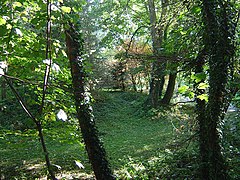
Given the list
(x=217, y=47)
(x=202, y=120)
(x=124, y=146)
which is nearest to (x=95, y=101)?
(x=202, y=120)

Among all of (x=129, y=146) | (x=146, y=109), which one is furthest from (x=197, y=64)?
(x=146, y=109)

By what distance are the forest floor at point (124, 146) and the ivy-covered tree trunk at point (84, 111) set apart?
0.29 meters

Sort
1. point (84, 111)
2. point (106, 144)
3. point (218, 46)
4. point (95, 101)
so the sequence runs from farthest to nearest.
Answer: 1. point (106, 144)
2. point (95, 101)
3. point (84, 111)
4. point (218, 46)

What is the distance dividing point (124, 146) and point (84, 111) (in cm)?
406

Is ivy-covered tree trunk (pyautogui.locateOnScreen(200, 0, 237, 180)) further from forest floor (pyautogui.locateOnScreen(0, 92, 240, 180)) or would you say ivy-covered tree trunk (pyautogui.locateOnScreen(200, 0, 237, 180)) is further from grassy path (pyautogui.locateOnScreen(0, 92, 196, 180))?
grassy path (pyautogui.locateOnScreen(0, 92, 196, 180))

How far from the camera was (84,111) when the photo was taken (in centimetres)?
335

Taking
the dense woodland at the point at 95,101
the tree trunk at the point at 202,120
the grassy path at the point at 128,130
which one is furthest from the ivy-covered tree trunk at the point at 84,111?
the tree trunk at the point at 202,120

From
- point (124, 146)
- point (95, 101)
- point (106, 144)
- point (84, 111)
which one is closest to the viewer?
point (84, 111)

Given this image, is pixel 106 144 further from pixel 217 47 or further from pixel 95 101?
pixel 217 47

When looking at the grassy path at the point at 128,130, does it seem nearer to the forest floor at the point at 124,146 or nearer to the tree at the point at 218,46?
the forest floor at the point at 124,146

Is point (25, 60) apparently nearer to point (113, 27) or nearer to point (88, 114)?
point (88, 114)

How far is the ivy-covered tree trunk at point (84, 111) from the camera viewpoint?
3309mm

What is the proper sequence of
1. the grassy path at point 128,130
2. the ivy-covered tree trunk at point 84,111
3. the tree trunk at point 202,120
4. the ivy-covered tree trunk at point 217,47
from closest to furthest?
the ivy-covered tree trunk at point 217,47
the tree trunk at point 202,120
the ivy-covered tree trunk at point 84,111
the grassy path at point 128,130

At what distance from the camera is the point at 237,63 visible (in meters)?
2.36
